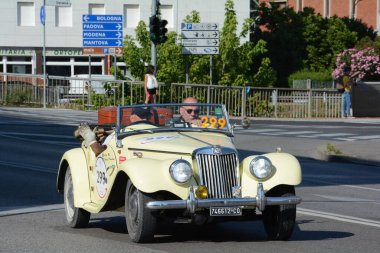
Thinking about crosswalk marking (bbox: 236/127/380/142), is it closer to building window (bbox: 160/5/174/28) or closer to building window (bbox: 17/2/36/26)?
building window (bbox: 160/5/174/28)

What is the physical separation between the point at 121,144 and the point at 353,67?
148ft

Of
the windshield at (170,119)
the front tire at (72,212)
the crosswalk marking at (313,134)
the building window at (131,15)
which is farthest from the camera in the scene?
the building window at (131,15)

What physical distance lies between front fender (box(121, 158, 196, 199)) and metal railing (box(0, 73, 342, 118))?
92.3 feet

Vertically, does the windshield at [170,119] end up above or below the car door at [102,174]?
above

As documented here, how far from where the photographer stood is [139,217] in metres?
10.1

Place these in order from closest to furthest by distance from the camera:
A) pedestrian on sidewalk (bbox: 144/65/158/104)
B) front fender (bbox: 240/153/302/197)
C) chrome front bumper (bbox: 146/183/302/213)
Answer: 1. chrome front bumper (bbox: 146/183/302/213)
2. front fender (bbox: 240/153/302/197)
3. pedestrian on sidewalk (bbox: 144/65/158/104)

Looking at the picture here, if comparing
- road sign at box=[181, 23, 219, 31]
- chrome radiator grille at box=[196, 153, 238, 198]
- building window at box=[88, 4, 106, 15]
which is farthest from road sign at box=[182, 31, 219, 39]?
chrome radiator grille at box=[196, 153, 238, 198]

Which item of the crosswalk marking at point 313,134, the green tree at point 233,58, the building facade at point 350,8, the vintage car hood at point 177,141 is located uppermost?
the building facade at point 350,8

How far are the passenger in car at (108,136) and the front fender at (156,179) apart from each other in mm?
1405

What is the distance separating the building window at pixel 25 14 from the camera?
2539 inches

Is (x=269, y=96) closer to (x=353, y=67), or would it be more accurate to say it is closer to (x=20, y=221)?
(x=353, y=67)

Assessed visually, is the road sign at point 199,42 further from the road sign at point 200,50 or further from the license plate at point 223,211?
the license plate at point 223,211

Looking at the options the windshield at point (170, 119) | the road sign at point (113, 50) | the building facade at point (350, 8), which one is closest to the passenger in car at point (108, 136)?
the windshield at point (170, 119)

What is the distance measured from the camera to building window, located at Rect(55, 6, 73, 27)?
6488cm
